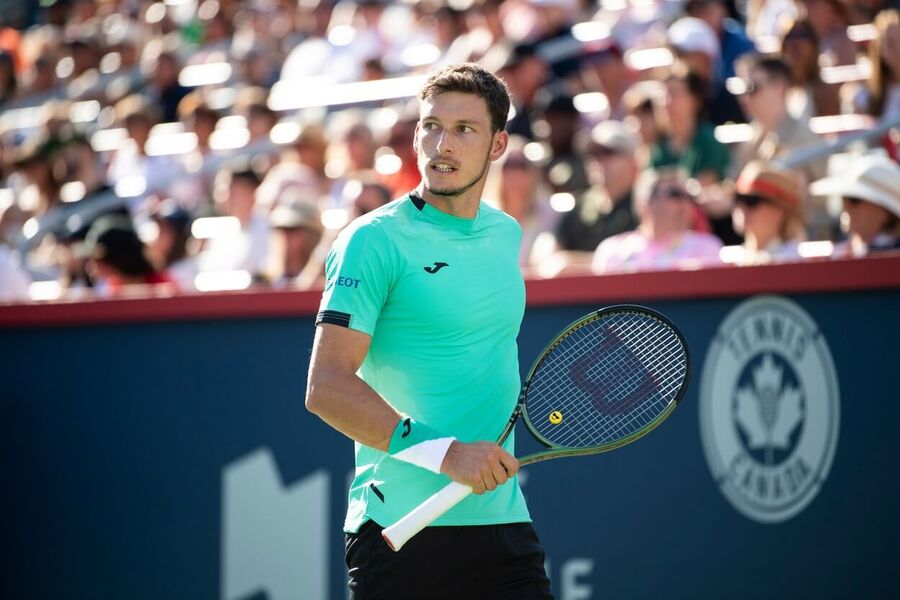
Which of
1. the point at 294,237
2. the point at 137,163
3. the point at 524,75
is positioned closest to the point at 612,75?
the point at 524,75

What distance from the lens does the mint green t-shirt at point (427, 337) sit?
3.49m

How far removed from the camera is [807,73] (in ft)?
25.4

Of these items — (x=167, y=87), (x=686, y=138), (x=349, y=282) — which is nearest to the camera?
(x=349, y=282)

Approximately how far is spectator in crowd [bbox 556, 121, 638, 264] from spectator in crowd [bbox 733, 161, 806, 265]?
37.9 inches

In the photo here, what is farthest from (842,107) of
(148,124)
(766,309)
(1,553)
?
(148,124)

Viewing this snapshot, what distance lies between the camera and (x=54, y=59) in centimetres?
1501

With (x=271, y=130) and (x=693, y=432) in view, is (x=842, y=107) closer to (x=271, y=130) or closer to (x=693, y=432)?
(x=693, y=432)

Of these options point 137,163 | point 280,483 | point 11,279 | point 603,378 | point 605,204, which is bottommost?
point 280,483

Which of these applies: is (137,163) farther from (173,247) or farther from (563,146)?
(563,146)

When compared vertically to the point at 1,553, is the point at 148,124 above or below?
above

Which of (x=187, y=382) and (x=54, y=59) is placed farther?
(x=54, y=59)

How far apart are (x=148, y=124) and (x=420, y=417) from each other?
8.75 metres

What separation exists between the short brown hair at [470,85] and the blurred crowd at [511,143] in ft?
7.28

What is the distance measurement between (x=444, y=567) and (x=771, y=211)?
3338mm
